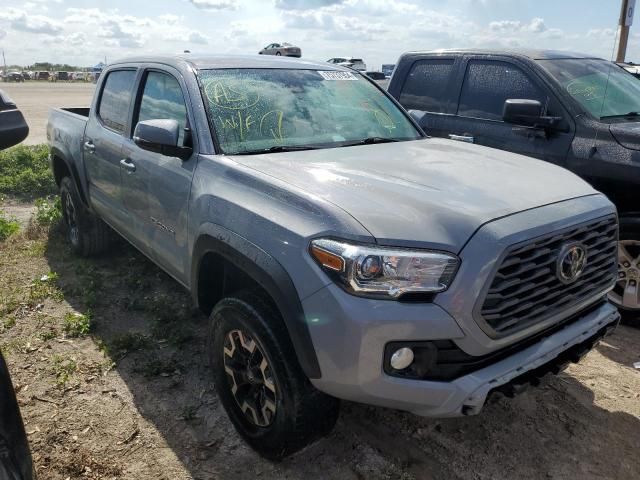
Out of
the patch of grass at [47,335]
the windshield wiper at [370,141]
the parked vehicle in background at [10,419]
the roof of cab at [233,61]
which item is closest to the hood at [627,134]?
the windshield wiper at [370,141]

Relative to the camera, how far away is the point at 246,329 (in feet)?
8.24

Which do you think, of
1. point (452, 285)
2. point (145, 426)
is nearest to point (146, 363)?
point (145, 426)

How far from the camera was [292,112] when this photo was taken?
3.29 metres

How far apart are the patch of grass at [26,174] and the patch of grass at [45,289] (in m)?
3.36

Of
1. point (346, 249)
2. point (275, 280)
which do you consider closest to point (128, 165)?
point (275, 280)

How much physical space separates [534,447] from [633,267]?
74.1 inches

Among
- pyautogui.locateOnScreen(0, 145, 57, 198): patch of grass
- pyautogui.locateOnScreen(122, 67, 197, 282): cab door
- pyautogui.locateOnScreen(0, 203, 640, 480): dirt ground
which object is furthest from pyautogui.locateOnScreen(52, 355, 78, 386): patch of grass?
pyautogui.locateOnScreen(0, 145, 57, 198): patch of grass

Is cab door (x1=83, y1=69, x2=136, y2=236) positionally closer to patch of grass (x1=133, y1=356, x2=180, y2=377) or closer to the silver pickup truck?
the silver pickup truck

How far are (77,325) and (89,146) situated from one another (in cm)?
149

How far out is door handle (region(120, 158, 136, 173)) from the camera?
3.70 m

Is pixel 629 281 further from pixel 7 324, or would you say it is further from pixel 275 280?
pixel 7 324

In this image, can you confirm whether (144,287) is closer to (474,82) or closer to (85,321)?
(85,321)

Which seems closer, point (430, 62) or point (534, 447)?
point (534, 447)

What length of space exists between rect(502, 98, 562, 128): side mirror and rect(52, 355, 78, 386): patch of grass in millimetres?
3608
